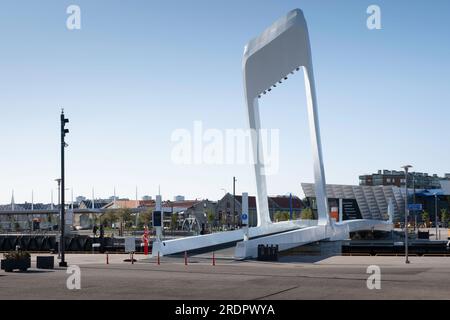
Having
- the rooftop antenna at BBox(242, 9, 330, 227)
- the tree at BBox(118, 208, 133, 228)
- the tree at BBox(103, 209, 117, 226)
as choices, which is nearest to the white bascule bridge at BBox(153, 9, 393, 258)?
the rooftop antenna at BBox(242, 9, 330, 227)

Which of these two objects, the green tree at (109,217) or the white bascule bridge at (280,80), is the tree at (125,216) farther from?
the white bascule bridge at (280,80)

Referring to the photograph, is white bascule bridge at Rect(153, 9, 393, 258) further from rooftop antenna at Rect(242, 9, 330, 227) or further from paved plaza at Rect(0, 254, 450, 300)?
paved plaza at Rect(0, 254, 450, 300)

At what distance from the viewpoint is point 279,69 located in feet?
201

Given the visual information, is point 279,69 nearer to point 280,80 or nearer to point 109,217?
point 280,80

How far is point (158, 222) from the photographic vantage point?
42812 mm

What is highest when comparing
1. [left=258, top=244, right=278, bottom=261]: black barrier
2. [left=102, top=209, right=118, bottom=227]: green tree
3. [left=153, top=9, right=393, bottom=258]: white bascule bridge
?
[left=153, top=9, right=393, bottom=258]: white bascule bridge

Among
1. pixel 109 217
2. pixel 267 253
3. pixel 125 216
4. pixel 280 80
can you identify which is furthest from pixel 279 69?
pixel 109 217

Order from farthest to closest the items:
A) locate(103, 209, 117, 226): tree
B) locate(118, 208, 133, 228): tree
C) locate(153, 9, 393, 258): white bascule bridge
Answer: locate(103, 209, 117, 226): tree < locate(118, 208, 133, 228): tree < locate(153, 9, 393, 258): white bascule bridge

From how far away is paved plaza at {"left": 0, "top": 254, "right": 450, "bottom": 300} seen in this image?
20406 millimetres

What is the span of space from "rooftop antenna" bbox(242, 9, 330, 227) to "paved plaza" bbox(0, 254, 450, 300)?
30796 millimetres

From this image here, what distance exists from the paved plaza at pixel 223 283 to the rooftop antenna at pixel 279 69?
30.8 metres

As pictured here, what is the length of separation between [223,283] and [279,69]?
→ 130ft
